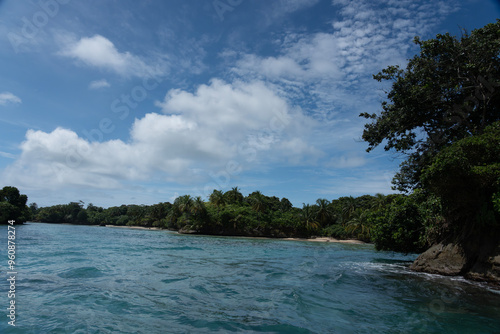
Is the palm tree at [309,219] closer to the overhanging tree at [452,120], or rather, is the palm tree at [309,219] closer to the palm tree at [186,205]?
the palm tree at [186,205]

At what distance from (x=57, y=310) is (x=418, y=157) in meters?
18.5

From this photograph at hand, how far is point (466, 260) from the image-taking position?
13.3 metres

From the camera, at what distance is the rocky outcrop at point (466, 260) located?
11742 millimetres

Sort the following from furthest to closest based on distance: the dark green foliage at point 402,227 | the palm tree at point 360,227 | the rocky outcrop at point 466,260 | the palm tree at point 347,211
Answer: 1. the palm tree at point 347,211
2. the palm tree at point 360,227
3. the dark green foliage at point 402,227
4. the rocky outcrop at point 466,260

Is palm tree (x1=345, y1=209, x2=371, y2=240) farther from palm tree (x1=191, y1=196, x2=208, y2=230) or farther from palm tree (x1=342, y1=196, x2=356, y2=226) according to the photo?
palm tree (x1=191, y1=196, x2=208, y2=230)

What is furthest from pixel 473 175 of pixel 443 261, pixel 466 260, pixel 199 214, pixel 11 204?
pixel 11 204

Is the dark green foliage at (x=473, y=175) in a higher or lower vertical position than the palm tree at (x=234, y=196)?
lower

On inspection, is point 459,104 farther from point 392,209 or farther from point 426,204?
point 392,209

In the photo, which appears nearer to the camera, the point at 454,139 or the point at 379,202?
the point at 454,139

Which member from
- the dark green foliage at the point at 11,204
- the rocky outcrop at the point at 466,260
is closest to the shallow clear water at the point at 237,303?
the rocky outcrop at the point at 466,260

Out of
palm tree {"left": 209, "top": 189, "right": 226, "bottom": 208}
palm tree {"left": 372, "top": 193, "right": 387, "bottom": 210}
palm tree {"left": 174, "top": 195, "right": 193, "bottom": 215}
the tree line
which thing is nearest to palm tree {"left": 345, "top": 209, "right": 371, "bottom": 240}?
the tree line

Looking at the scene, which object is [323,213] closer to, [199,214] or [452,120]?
[199,214]

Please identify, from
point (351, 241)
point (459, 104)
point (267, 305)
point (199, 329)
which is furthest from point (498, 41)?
point (351, 241)

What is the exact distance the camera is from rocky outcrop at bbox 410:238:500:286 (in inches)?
462
